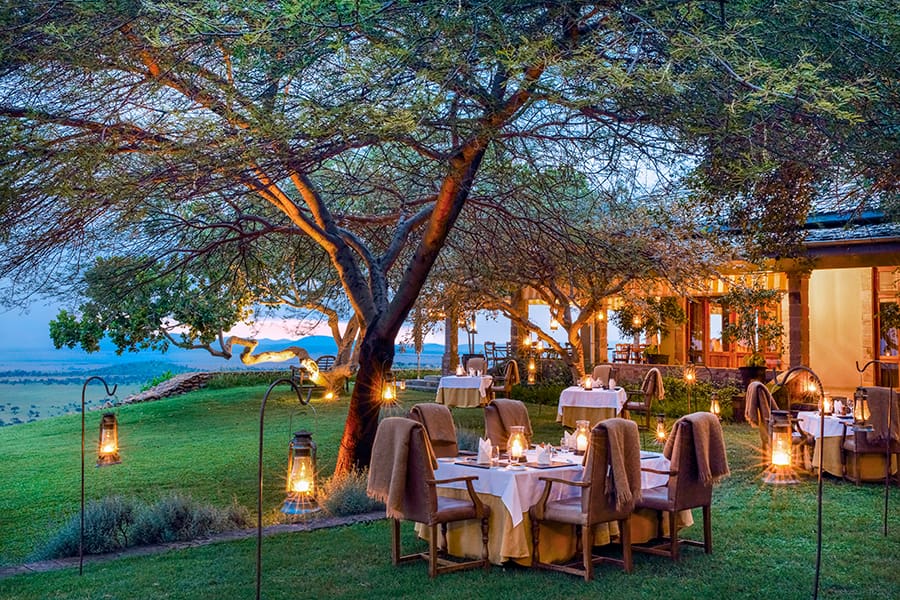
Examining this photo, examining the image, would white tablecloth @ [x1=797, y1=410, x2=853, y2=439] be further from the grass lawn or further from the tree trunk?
the tree trunk

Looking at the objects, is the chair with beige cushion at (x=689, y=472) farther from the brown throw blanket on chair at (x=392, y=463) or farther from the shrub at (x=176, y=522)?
the shrub at (x=176, y=522)

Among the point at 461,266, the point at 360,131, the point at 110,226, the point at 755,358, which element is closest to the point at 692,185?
the point at 360,131

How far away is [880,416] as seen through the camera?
9.49 m

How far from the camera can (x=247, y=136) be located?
219 inches

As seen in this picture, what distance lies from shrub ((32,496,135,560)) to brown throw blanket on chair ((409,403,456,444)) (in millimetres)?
2692

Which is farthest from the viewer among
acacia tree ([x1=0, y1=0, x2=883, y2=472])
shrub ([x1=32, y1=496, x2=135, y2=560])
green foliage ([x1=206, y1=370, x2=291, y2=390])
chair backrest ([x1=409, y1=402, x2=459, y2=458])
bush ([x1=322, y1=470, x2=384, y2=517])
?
green foliage ([x1=206, y1=370, x2=291, y2=390])

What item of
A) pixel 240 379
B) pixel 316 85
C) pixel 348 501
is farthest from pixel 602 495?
pixel 240 379

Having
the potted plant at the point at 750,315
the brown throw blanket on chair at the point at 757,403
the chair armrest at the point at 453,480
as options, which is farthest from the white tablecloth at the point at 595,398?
the chair armrest at the point at 453,480

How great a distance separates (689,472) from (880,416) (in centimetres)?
440

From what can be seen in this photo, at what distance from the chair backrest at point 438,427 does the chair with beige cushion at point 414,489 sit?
1.57 m

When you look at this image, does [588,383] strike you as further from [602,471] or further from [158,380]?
[158,380]

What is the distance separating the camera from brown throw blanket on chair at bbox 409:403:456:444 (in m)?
7.82

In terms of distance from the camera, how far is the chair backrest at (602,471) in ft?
19.2

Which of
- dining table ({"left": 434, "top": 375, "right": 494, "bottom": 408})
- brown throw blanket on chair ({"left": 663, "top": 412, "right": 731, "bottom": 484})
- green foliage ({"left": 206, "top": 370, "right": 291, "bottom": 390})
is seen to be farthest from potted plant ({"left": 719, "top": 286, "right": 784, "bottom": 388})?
green foliage ({"left": 206, "top": 370, "right": 291, "bottom": 390})
